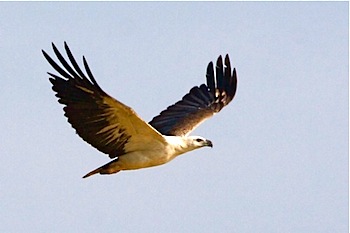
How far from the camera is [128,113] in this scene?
17953 millimetres

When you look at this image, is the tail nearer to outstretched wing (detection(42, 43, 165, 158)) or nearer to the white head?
outstretched wing (detection(42, 43, 165, 158))

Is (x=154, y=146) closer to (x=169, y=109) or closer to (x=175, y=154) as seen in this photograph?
→ (x=175, y=154)

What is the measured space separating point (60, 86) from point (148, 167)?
2.07 metres

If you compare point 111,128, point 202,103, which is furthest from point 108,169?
point 202,103

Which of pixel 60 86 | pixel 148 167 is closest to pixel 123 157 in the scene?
pixel 148 167

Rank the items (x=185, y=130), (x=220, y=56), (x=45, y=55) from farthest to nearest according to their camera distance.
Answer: (x=220, y=56), (x=185, y=130), (x=45, y=55)

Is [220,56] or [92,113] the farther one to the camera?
[220,56]

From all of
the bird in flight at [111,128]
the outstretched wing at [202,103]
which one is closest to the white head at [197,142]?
the bird in flight at [111,128]

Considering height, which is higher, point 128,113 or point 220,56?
point 220,56

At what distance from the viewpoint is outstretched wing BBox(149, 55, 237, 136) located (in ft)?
71.6

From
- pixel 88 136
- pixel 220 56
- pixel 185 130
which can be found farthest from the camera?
pixel 220 56

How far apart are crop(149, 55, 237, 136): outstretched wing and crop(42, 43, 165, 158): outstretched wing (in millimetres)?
2703

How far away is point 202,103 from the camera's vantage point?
22828 millimetres

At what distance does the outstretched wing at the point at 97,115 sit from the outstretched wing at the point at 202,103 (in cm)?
270
